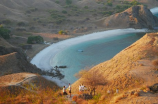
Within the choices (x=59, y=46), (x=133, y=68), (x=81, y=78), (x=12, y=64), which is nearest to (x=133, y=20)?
(x=59, y=46)

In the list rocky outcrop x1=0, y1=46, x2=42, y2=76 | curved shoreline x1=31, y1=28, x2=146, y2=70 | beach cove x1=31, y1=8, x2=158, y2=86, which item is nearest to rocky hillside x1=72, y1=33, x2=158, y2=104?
rocky outcrop x1=0, y1=46, x2=42, y2=76

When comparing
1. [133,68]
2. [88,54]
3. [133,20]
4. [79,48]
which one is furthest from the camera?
[133,20]

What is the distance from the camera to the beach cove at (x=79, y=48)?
44106mm

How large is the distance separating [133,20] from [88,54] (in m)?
33.5

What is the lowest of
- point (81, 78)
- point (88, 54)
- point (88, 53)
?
point (81, 78)

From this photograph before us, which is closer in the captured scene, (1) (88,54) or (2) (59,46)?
(1) (88,54)

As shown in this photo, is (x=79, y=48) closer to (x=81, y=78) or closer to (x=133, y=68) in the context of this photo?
(x=81, y=78)

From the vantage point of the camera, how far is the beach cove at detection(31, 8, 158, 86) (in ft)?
145

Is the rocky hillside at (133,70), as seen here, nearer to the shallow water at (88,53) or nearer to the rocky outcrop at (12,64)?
the rocky outcrop at (12,64)

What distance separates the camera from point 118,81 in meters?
21.4

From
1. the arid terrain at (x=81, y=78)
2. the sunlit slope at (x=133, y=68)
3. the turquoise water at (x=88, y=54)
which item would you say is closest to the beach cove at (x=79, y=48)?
the turquoise water at (x=88, y=54)

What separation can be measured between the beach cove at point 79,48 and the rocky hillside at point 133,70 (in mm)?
12891

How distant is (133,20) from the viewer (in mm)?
77625

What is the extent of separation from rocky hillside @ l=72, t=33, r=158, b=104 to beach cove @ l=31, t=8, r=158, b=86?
12891 mm
